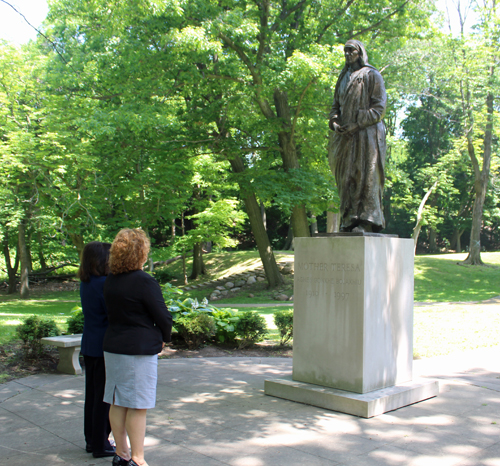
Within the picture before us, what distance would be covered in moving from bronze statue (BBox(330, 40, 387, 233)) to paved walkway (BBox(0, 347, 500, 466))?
2300mm

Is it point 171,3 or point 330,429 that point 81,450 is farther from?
point 171,3

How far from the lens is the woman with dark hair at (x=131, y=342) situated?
12.1 feet

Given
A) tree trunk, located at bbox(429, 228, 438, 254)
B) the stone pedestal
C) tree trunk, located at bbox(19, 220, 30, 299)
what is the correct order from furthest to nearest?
tree trunk, located at bbox(429, 228, 438, 254), tree trunk, located at bbox(19, 220, 30, 299), the stone pedestal

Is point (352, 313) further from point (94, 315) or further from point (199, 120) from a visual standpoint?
point (199, 120)

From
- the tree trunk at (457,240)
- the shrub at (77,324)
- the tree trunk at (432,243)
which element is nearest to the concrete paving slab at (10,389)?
the shrub at (77,324)

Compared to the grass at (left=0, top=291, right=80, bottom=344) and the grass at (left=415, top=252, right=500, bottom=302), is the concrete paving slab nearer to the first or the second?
the grass at (left=0, top=291, right=80, bottom=344)

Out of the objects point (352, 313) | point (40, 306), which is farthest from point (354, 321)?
point (40, 306)

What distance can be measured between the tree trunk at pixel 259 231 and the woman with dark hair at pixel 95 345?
16873mm

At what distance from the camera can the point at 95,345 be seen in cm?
430

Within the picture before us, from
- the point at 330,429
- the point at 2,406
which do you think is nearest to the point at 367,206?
the point at 330,429

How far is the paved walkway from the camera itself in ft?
13.6

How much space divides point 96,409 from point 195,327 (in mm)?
5105

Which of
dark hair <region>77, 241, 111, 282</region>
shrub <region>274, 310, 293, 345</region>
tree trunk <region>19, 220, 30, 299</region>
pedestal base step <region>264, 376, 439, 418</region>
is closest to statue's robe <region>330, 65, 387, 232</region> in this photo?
pedestal base step <region>264, 376, 439, 418</region>

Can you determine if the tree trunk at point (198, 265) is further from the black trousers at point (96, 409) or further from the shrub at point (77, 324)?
the black trousers at point (96, 409)
